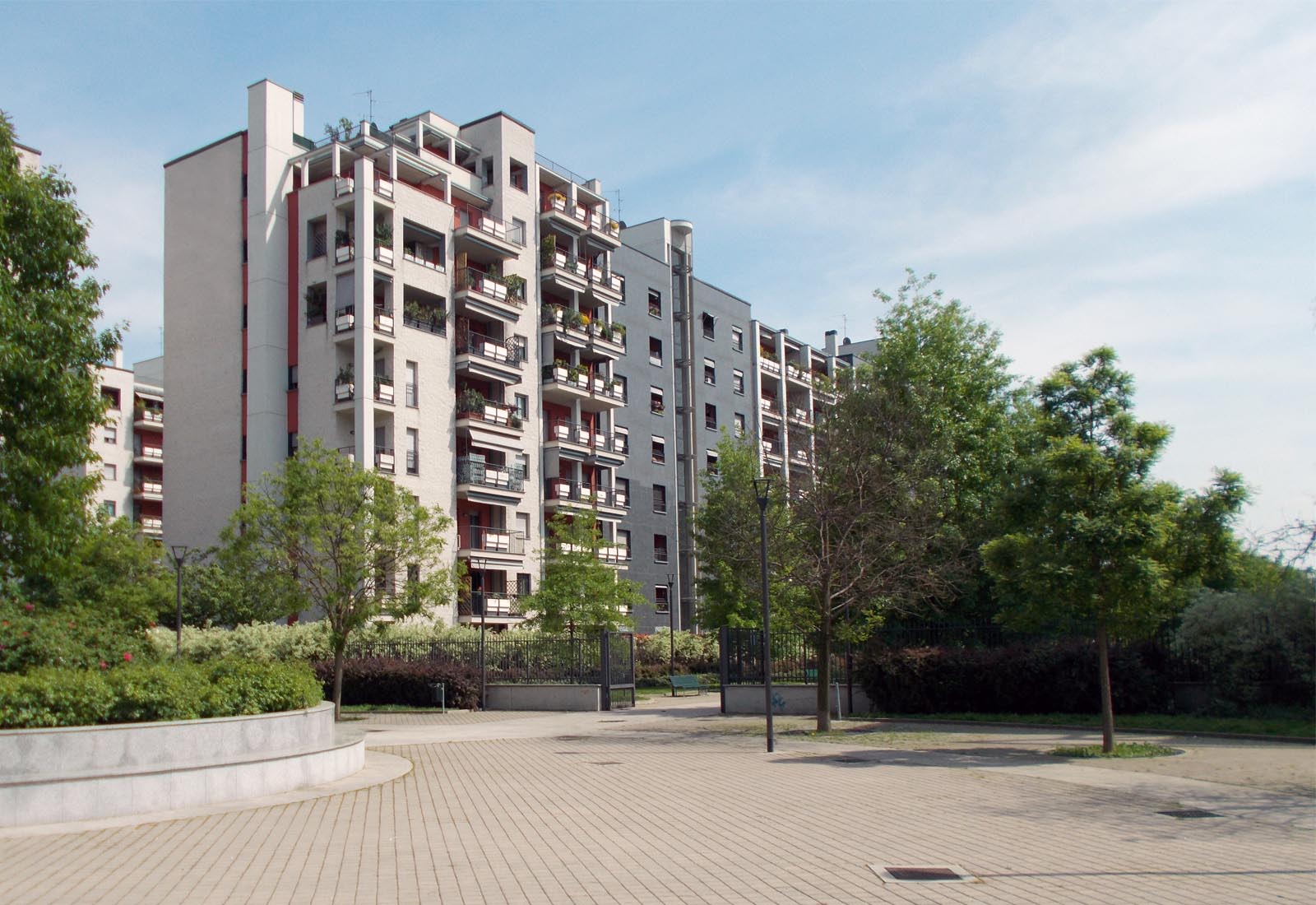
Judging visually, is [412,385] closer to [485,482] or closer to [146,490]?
[485,482]

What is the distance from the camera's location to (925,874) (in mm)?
8703

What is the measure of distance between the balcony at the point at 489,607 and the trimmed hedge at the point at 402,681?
12425mm

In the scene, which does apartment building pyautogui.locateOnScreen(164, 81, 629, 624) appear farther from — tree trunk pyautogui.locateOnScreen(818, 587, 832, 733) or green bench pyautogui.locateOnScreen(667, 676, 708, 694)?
tree trunk pyautogui.locateOnScreen(818, 587, 832, 733)

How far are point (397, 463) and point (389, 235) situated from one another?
8.96 meters

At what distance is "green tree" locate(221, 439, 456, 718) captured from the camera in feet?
91.5

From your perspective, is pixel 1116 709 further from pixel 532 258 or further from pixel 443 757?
pixel 532 258

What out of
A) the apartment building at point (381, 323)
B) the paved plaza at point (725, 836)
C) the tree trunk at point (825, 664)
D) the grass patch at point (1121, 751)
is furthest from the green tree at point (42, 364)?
the apartment building at point (381, 323)

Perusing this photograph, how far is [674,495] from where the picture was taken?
6116 centimetres

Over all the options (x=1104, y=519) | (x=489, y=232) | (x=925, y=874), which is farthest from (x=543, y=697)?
(x=489, y=232)

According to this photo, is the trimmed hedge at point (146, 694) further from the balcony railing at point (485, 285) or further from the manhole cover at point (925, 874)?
the balcony railing at point (485, 285)

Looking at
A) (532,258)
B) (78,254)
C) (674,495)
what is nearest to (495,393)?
(532,258)

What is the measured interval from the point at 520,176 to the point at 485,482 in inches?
595

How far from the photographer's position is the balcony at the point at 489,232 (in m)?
46.5

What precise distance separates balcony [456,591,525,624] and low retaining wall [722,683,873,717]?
18092 mm
